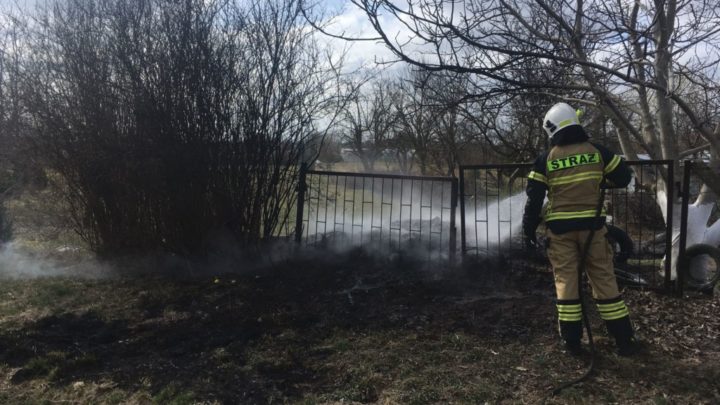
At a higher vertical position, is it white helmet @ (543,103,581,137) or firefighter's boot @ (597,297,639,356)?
white helmet @ (543,103,581,137)

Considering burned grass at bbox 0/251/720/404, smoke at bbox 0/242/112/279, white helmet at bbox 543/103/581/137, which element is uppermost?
white helmet at bbox 543/103/581/137

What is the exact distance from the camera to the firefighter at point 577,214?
396 centimetres

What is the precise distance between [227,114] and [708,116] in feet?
17.2

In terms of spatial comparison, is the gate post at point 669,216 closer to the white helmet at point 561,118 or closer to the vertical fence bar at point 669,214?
the vertical fence bar at point 669,214

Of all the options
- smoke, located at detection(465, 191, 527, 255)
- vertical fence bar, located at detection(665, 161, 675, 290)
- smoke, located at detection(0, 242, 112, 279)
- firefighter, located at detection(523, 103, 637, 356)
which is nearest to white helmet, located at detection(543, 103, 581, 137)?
firefighter, located at detection(523, 103, 637, 356)

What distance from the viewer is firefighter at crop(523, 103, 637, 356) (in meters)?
3.96

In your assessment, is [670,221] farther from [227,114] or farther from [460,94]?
[227,114]

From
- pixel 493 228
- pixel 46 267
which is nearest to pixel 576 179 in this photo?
pixel 493 228

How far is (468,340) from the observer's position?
4.23m

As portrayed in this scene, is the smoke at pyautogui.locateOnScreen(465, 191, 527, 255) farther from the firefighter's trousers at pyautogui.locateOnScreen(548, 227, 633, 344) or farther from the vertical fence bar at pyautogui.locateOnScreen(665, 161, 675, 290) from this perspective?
the firefighter's trousers at pyautogui.locateOnScreen(548, 227, 633, 344)

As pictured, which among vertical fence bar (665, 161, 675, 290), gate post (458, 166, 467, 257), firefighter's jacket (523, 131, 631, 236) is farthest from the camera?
gate post (458, 166, 467, 257)

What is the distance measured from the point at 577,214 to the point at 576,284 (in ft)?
1.75

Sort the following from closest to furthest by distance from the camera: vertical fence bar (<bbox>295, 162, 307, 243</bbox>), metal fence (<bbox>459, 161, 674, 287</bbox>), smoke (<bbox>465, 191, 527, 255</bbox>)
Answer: metal fence (<bbox>459, 161, 674, 287</bbox>)
smoke (<bbox>465, 191, 527, 255</bbox>)
vertical fence bar (<bbox>295, 162, 307, 243</bbox>)

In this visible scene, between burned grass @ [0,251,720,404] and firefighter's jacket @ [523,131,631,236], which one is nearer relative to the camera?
burned grass @ [0,251,720,404]
